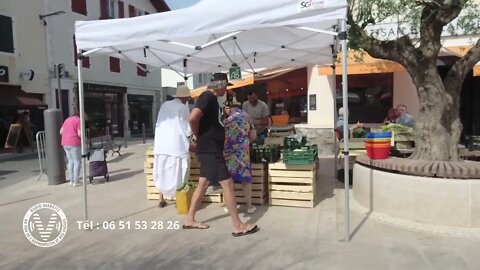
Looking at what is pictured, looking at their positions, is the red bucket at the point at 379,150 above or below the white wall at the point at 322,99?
below

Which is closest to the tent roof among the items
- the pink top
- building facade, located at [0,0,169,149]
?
the pink top

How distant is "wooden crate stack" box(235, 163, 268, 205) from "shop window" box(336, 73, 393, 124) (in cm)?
650

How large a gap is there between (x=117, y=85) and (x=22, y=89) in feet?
23.3

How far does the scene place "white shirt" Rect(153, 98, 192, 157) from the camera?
5594 mm

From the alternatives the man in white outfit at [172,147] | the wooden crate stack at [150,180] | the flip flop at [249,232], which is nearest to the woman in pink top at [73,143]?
the wooden crate stack at [150,180]

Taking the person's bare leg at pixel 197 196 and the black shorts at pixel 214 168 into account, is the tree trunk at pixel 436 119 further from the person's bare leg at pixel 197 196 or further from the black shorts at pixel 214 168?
A: the person's bare leg at pixel 197 196

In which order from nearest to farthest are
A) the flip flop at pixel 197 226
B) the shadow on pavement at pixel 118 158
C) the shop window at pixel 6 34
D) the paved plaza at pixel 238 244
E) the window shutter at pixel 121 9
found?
1. the paved plaza at pixel 238 244
2. the flip flop at pixel 197 226
3. the shadow on pavement at pixel 118 158
4. the shop window at pixel 6 34
5. the window shutter at pixel 121 9

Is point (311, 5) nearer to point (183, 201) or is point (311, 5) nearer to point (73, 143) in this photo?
point (183, 201)

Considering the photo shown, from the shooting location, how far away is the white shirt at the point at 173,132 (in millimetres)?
5594

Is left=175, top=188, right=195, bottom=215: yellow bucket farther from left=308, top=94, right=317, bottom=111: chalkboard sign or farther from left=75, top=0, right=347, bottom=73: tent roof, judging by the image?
left=308, top=94, right=317, bottom=111: chalkboard sign

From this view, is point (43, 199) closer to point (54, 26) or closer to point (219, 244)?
point (219, 244)

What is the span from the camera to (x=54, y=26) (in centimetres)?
2014

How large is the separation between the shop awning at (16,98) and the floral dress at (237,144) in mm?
14620

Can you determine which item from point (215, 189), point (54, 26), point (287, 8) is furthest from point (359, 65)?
point (54, 26)
